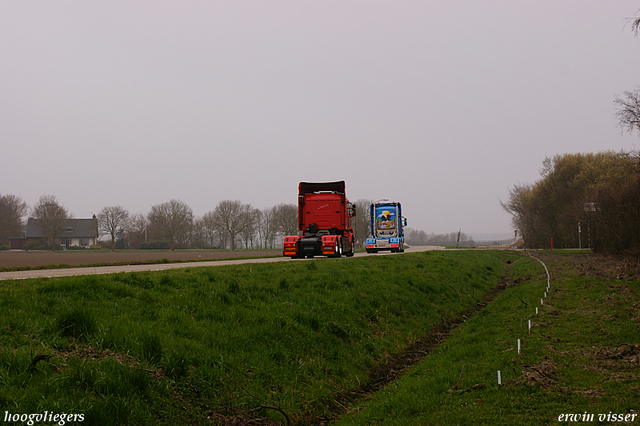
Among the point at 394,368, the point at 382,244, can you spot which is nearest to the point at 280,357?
the point at 394,368

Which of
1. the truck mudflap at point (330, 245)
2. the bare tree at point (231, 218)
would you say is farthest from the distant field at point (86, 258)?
the bare tree at point (231, 218)

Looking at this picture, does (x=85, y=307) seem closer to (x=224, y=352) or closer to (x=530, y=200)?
(x=224, y=352)

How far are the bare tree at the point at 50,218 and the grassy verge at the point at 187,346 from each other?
298ft

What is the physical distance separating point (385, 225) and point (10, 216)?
87.0m

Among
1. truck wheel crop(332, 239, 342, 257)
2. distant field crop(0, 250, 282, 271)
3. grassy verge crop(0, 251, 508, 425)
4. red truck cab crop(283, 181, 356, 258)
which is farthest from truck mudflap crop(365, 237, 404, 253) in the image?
grassy verge crop(0, 251, 508, 425)

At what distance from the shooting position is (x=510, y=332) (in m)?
10.3

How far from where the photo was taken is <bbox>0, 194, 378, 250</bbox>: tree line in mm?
89250

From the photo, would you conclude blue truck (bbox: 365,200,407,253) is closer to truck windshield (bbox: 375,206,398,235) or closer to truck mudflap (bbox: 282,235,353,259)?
truck windshield (bbox: 375,206,398,235)

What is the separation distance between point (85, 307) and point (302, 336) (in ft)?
14.4

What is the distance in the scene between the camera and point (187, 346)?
7.05 m

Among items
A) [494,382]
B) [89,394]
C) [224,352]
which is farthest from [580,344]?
[89,394]

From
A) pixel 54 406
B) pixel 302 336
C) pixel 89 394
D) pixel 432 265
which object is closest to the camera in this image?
pixel 54 406

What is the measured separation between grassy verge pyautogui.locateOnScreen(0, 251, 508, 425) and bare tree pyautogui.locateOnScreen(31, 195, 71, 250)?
91.0m

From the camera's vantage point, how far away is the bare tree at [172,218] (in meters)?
102
